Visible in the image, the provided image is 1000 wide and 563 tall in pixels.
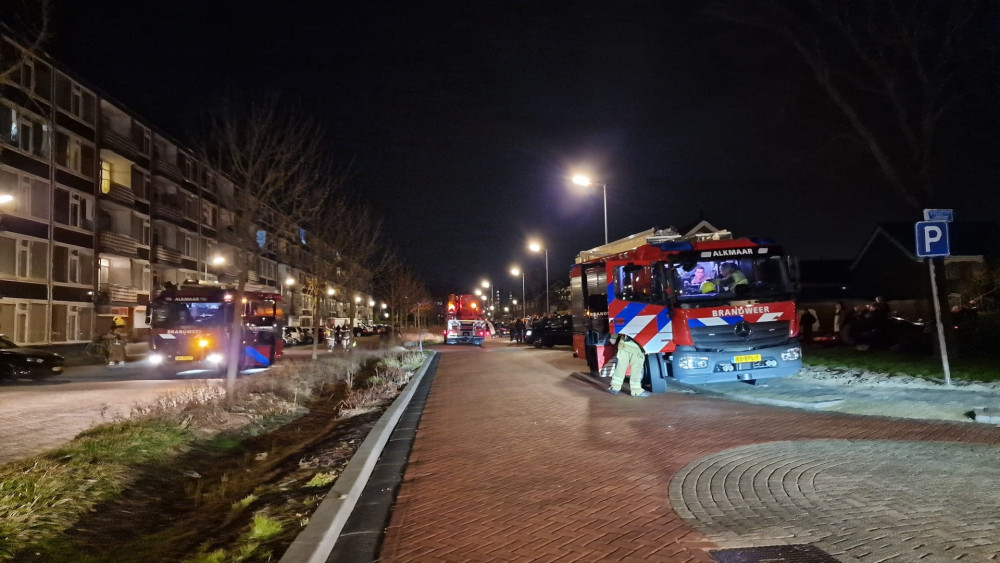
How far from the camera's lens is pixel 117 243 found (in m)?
37.2

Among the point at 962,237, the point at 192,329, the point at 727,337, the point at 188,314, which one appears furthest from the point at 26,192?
the point at 962,237

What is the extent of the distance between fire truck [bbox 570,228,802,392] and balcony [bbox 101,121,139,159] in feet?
110

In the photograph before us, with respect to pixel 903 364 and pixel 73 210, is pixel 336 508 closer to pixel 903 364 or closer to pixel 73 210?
pixel 903 364

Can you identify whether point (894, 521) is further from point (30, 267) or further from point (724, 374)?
point (30, 267)

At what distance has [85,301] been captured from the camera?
34781 millimetres

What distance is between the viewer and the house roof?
4631 cm

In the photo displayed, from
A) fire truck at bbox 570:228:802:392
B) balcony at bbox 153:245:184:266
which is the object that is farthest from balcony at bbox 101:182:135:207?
fire truck at bbox 570:228:802:392

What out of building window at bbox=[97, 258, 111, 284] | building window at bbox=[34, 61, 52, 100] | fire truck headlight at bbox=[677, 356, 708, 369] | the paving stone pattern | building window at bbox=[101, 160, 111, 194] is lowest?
the paving stone pattern

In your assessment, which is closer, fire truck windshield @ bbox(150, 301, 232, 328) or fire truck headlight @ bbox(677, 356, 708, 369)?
fire truck headlight @ bbox(677, 356, 708, 369)

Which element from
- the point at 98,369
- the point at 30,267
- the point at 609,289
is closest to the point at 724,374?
the point at 609,289

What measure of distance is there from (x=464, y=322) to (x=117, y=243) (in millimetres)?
19950

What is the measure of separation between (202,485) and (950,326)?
1470 cm

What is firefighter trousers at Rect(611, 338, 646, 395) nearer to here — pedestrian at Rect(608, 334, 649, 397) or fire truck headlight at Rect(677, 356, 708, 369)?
pedestrian at Rect(608, 334, 649, 397)

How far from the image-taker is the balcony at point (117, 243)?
119 feet
